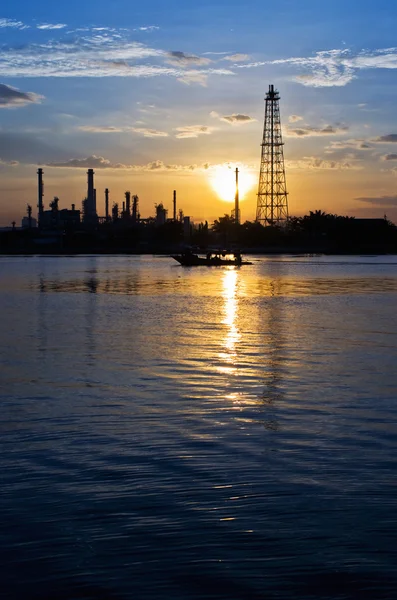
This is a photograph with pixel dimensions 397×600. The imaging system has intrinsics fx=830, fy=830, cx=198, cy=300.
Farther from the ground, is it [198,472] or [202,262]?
[202,262]

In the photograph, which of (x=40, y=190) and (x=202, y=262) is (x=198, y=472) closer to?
(x=202, y=262)

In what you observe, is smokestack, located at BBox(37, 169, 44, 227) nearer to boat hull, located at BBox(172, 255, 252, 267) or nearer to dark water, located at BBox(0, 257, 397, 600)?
boat hull, located at BBox(172, 255, 252, 267)

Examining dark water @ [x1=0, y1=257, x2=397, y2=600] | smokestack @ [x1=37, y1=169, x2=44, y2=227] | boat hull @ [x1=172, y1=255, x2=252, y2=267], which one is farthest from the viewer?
smokestack @ [x1=37, y1=169, x2=44, y2=227]

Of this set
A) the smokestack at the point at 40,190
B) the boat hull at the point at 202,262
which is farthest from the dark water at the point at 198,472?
the smokestack at the point at 40,190

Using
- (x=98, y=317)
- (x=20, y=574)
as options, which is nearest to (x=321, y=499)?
(x=20, y=574)

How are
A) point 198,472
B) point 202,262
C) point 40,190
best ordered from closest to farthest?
point 198,472 → point 202,262 → point 40,190

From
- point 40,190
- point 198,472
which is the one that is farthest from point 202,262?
point 198,472

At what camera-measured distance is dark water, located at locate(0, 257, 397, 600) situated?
773cm

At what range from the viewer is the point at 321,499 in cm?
977

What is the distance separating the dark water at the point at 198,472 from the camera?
773cm

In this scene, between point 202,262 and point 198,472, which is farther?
point 202,262

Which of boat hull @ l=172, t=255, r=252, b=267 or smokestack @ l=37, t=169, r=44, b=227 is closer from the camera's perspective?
boat hull @ l=172, t=255, r=252, b=267

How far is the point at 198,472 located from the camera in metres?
10.9

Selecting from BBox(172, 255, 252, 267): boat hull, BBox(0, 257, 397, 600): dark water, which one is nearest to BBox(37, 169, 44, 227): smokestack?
BBox(172, 255, 252, 267): boat hull
